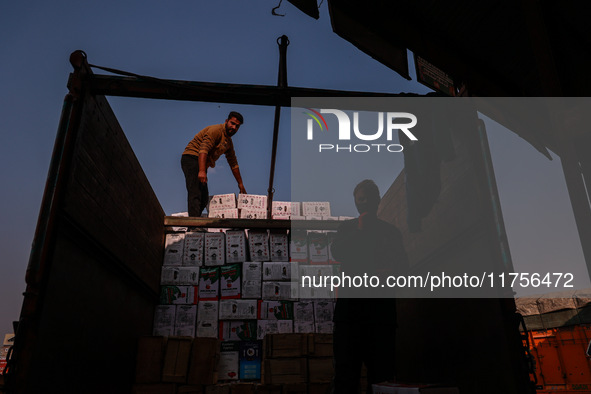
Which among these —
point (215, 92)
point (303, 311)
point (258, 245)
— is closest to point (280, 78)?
point (215, 92)

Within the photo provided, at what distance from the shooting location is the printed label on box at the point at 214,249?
17.8ft

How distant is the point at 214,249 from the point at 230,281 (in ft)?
1.67

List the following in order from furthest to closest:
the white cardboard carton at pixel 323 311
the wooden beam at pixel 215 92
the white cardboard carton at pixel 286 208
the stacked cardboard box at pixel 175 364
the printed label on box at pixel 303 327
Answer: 1. the white cardboard carton at pixel 286 208
2. the white cardboard carton at pixel 323 311
3. the printed label on box at pixel 303 327
4. the stacked cardboard box at pixel 175 364
5. the wooden beam at pixel 215 92

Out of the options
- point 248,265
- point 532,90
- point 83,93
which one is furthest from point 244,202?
point 532,90

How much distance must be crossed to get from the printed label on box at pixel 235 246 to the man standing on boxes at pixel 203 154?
889mm

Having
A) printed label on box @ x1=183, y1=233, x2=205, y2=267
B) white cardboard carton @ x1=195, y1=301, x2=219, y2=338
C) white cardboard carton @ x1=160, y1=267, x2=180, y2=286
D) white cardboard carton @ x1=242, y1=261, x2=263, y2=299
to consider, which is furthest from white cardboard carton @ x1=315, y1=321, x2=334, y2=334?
white cardboard carton @ x1=160, y1=267, x2=180, y2=286

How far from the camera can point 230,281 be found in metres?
5.34

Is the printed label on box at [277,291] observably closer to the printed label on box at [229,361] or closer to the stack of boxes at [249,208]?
the printed label on box at [229,361]

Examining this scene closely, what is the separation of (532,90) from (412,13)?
6.58 ft

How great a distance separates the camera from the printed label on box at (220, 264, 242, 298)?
5.24 metres

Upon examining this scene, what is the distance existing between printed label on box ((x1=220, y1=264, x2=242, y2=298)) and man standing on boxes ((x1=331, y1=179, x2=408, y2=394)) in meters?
2.32

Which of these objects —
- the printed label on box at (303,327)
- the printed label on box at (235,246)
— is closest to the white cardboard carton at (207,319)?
the printed label on box at (235,246)

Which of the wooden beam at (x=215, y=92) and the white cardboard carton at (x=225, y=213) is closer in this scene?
the wooden beam at (x=215, y=92)

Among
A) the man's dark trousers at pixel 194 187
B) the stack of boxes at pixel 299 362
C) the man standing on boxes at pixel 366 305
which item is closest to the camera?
the man standing on boxes at pixel 366 305
